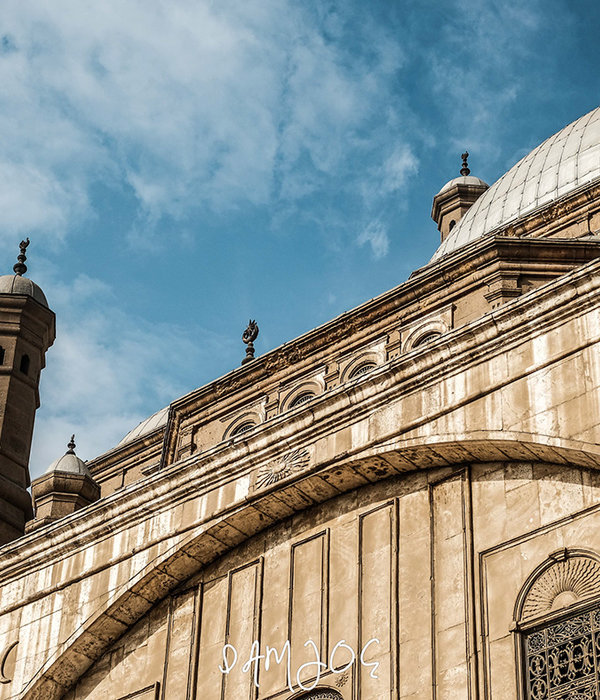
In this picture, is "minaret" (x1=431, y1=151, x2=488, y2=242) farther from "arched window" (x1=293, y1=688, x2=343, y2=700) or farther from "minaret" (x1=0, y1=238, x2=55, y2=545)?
"arched window" (x1=293, y1=688, x2=343, y2=700)

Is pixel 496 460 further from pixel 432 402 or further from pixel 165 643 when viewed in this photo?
pixel 165 643

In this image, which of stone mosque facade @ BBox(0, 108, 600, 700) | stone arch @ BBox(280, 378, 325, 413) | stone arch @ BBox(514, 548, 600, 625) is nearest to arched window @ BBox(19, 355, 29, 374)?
stone arch @ BBox(280, 378, 325, 413)

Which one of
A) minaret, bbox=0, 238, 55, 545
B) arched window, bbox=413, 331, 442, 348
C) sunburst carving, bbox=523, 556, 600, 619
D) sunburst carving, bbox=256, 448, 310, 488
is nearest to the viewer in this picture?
sunburst carving, bbox=523, 556, 600, 619

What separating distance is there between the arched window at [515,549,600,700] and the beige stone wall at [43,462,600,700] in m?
0.13

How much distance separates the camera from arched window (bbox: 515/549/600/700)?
10.3 metres

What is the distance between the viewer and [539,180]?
2314 cm

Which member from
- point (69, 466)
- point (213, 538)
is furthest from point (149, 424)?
point (213, 538)

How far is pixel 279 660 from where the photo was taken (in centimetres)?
1252

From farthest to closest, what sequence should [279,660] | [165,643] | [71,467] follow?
[71,467], [165,643], [279,660]

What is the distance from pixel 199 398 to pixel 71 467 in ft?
10.7

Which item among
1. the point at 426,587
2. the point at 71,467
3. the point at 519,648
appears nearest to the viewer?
the point at 519,648

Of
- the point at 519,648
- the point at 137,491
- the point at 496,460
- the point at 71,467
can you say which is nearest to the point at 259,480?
the point at 137,491

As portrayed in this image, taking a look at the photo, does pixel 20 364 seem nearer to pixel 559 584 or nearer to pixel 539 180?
pixel 539 180

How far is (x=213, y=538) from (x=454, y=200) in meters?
15.5
